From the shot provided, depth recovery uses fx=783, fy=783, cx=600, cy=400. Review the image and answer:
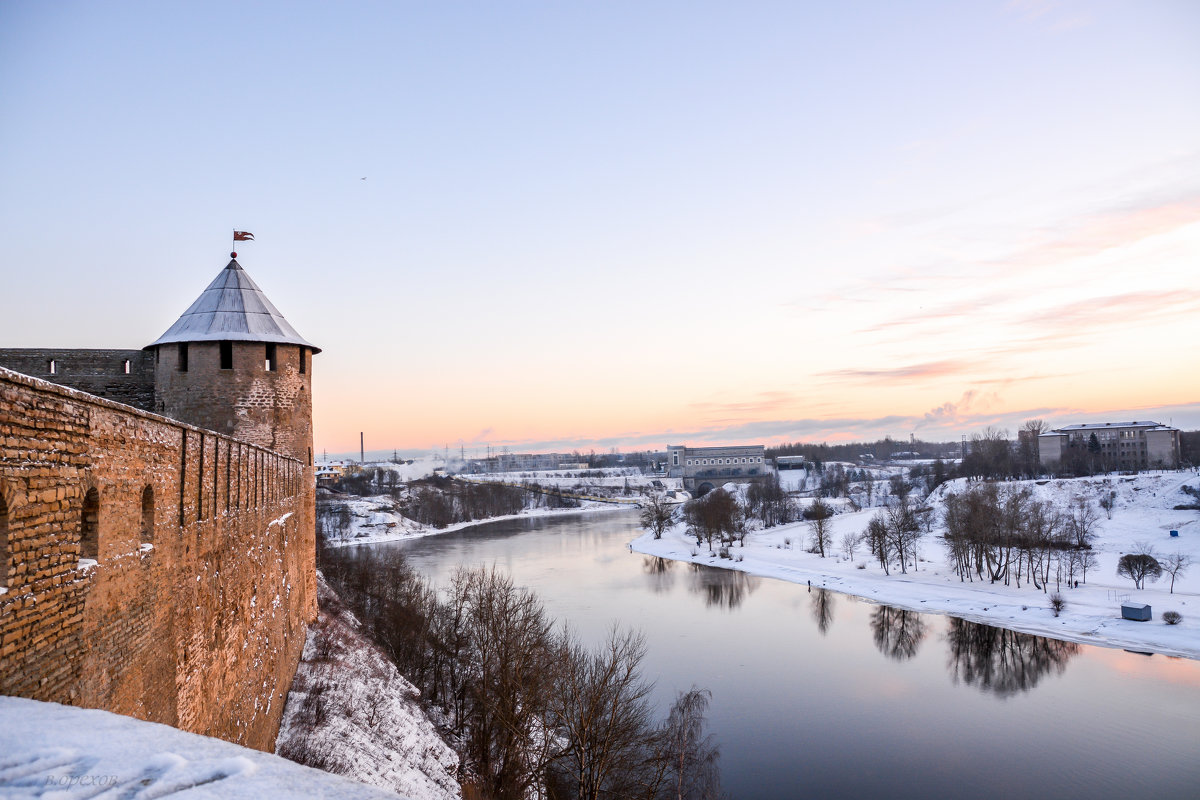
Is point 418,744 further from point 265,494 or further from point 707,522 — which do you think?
point 707,522

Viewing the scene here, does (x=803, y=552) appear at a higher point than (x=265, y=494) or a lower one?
lower

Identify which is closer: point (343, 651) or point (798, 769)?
point (798, 769)

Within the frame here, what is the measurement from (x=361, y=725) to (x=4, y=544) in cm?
896

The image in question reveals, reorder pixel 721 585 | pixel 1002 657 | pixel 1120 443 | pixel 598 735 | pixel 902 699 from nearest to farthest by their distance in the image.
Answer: pixel 598 735, pixel 902 699, pixel 1002 657, pixel 721 585, pixel 1120 443

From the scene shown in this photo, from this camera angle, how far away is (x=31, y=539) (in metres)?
3.57

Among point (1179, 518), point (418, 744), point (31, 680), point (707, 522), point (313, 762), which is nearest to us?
point (31, 680)

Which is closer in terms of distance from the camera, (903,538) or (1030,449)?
(903,538)

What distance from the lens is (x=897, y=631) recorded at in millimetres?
22547

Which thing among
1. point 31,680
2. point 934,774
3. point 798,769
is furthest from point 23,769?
point 934,774

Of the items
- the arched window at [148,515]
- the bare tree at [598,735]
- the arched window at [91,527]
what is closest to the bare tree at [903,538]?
the bare tree at [598,735]

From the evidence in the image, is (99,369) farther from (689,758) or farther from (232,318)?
(689,758)

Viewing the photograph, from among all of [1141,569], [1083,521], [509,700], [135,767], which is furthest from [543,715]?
[1083,521]

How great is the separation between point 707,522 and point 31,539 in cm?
4140

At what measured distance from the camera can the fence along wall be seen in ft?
11.5
